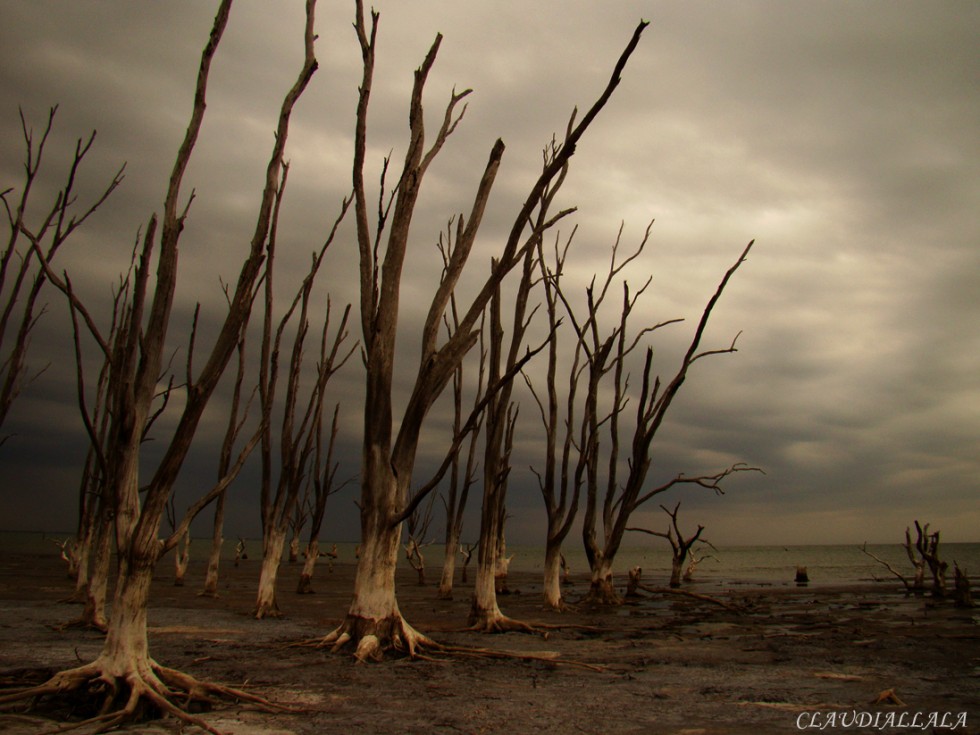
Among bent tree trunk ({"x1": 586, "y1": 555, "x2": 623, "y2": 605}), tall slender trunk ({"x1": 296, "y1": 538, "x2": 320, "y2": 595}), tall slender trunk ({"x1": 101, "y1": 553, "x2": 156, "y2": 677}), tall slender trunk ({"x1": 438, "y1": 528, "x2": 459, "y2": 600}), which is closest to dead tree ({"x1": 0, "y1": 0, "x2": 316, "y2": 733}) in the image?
tall slender trunk ({"x1": 101, "y1": 553, "x2": 156, "y2": 677})

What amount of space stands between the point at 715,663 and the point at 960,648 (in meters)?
A: 4.10

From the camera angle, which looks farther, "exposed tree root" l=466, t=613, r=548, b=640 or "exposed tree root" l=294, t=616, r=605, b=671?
"exposed tree root" l=466, t=613, r=548, b=640

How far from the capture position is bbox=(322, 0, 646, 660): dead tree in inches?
301

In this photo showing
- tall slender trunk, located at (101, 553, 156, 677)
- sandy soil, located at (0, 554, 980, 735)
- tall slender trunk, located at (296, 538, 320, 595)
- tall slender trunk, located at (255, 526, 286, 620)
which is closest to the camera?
tall slender trunk, located at (101, 553, 156, 677)

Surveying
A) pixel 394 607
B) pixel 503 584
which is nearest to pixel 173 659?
pixel 394 607

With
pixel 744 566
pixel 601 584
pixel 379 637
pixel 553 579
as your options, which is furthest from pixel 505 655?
pixel 744 566

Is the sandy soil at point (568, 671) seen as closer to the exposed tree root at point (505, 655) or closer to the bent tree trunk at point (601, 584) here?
the exposed tree root at point (505, 655)

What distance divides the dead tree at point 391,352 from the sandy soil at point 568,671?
64cm

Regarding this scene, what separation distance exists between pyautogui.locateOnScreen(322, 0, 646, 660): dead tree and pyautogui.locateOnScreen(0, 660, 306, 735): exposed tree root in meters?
2.73

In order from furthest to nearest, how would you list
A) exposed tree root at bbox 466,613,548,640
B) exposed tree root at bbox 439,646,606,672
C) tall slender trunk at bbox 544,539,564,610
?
1. tall slender trunk at bbox 544,539,564,610
2. exposed tree root at bbox 466,613,548,640
3. exposed tree root at bbox 439,646,606,672

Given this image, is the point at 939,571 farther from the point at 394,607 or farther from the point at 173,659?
the point at 173,659

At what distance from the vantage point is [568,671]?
7.35 metres

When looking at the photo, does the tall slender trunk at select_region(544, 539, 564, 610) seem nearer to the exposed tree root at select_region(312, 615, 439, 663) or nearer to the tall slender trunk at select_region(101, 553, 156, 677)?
the exposed tree root at select_region(312, 615, 439, 663)

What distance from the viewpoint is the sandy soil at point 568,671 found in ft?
16.5
